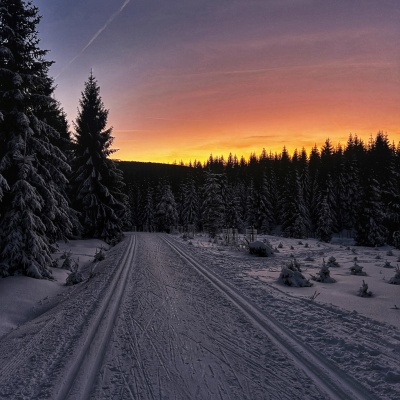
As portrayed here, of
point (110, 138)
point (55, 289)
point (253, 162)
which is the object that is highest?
point (253, 162)

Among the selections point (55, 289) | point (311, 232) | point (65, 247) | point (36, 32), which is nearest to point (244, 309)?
point (55, 289)

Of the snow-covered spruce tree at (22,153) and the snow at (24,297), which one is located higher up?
the snow-covered spruce tree at (22,153)

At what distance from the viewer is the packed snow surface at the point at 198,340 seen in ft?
14.0

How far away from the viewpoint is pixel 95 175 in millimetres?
27906

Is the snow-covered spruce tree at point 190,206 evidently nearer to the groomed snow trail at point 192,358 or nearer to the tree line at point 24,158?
the tree line at point 24,158

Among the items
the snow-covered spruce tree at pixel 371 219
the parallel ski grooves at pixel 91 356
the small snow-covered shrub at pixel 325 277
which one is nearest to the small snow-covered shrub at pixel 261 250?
the small snow-covered shrub at pixel 325 277

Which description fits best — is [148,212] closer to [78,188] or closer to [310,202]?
[310,202]

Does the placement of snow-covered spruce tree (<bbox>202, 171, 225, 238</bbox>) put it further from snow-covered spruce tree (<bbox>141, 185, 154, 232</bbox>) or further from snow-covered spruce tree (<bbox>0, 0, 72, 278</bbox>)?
snow-covered spruce tree (<bbox>141, 185, 154, 232</bbox>)

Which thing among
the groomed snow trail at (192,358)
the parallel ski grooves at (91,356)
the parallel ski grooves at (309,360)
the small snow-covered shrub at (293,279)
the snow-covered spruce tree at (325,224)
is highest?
the snow-covered spruce tree at (325,224)

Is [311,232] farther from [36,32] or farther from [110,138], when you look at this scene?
[36,32]

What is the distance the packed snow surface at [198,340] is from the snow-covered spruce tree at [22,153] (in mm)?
1026

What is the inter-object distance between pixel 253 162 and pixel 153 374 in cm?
10930

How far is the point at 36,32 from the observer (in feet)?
41.6

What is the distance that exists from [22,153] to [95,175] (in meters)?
15.8
